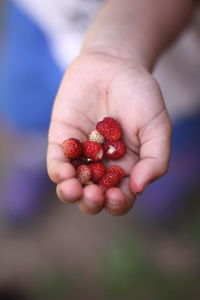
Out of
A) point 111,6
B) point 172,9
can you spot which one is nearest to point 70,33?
point 111,6

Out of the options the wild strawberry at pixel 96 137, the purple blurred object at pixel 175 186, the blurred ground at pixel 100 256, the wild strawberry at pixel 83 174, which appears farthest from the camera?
the purple blurred object at pixel 175 186

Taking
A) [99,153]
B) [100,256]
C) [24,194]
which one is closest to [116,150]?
[99,153]

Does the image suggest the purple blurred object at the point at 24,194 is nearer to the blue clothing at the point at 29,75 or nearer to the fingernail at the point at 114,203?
the blue clothing at the point at 29,75

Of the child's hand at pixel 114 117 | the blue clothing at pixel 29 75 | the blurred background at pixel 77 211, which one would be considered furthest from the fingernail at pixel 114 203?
the blue clothing at pixel 29 75

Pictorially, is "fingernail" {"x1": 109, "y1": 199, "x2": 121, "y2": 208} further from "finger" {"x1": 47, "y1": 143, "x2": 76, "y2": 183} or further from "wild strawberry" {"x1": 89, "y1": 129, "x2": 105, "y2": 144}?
"wild strawberry" {"x1": 89, "y1": 129, "x2": 105, "y2": 144}

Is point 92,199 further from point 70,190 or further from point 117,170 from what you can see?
point 117,170

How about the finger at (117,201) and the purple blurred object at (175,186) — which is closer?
the finger at (117,201)
